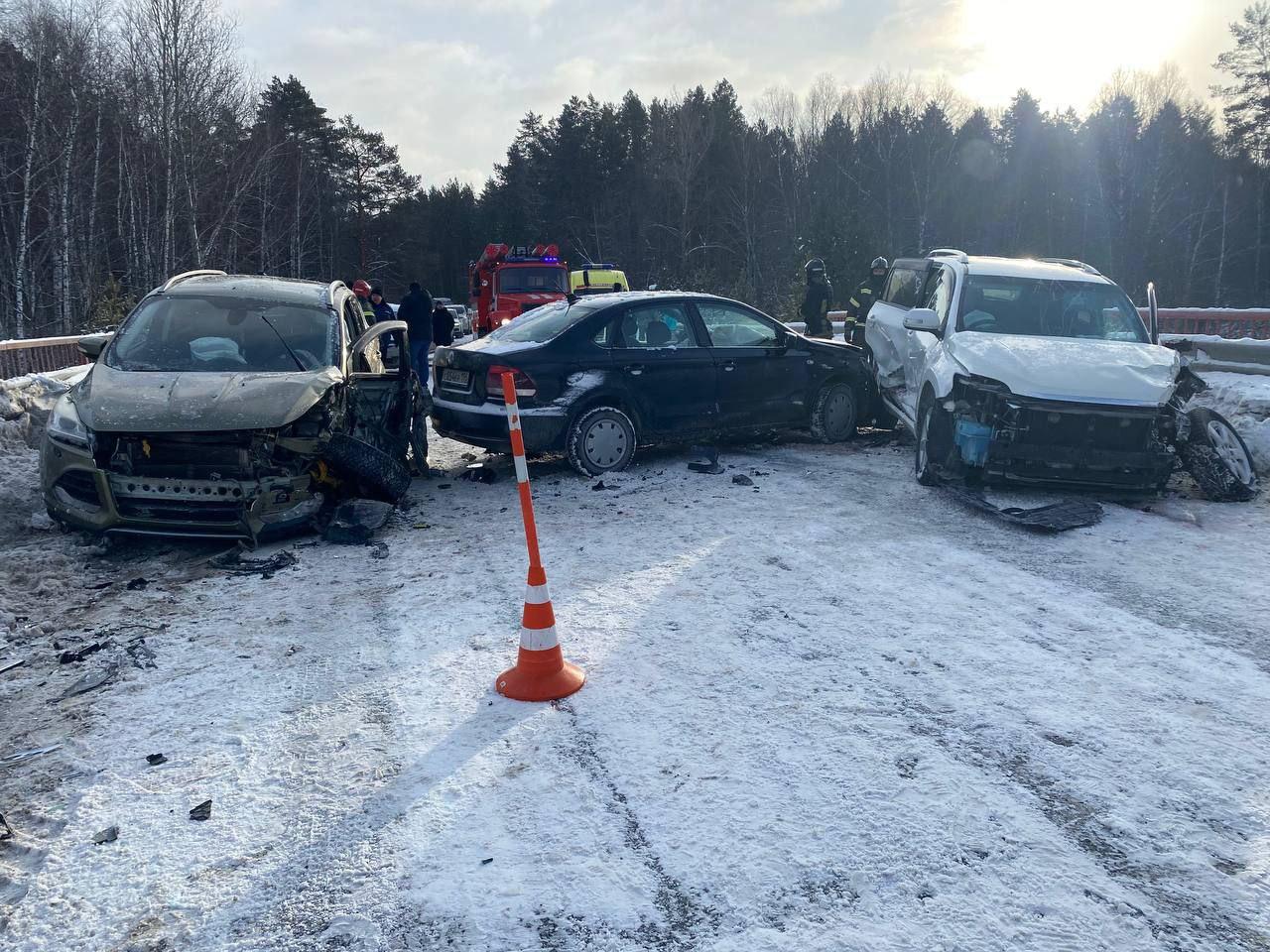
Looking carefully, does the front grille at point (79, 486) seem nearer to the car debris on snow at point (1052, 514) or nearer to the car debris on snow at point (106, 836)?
the car debris on snow at point (106, 836)

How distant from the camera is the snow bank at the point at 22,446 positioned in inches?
273

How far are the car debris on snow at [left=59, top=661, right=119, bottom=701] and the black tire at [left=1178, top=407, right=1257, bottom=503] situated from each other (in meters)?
7.87

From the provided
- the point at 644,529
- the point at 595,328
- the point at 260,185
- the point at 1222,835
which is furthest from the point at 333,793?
the point at 260,185

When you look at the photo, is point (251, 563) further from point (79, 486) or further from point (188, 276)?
point (188, 276)

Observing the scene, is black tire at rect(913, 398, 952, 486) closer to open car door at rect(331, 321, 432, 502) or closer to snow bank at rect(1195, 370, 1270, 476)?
snow bank at rect(1195, 370, 1270, 476)

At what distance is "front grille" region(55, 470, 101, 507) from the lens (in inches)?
237

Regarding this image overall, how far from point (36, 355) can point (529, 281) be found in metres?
12.0

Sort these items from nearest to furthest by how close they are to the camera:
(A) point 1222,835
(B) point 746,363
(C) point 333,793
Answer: (A) point 1222,835 → (C) point 333,793 → (B) point 746,363

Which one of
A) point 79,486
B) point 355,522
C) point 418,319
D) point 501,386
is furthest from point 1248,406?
point 79,486

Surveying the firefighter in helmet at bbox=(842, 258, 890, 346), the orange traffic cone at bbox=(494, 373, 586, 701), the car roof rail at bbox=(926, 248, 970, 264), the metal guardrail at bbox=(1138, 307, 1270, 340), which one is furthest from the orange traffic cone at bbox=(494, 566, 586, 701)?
the metal guardrail at bbox=(1138, 307, 1270, 340)

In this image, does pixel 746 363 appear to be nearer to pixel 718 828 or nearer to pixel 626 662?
pixel 626 662

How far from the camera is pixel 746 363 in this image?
9195 mm

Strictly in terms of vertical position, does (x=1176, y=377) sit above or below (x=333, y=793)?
above

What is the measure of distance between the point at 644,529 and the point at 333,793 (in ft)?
12.5
